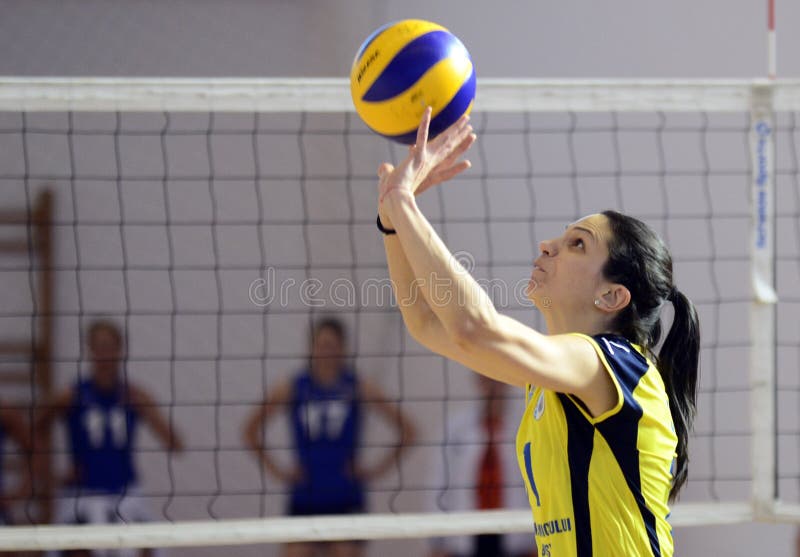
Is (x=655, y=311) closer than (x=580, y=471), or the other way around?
(x=580, y=471)

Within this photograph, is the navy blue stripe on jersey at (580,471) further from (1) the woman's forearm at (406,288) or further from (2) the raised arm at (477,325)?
(1) the woman's forearm at (406,288)

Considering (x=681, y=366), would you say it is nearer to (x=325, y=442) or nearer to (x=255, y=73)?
(x=325, y=442)

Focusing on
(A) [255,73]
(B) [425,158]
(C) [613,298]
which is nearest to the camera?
(B) [425,158]

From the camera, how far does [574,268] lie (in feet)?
5.98

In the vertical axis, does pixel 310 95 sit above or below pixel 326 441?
above

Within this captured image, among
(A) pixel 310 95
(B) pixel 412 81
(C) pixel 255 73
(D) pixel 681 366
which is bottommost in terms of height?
(D) pixel 681 366

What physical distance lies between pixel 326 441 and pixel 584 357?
10.3 feet

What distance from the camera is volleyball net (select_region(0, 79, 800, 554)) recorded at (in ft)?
15.7

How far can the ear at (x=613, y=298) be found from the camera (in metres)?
1.79

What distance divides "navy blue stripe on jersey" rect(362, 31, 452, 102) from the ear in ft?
2.03

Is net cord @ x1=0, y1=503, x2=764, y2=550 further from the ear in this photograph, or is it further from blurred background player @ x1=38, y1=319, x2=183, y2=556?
the ear

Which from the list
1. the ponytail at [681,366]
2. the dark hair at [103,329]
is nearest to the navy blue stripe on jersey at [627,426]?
the ponytail at [681,366]

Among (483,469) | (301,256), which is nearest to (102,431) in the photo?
(301,256)

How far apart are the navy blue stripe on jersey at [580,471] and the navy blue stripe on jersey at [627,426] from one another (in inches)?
1.5
